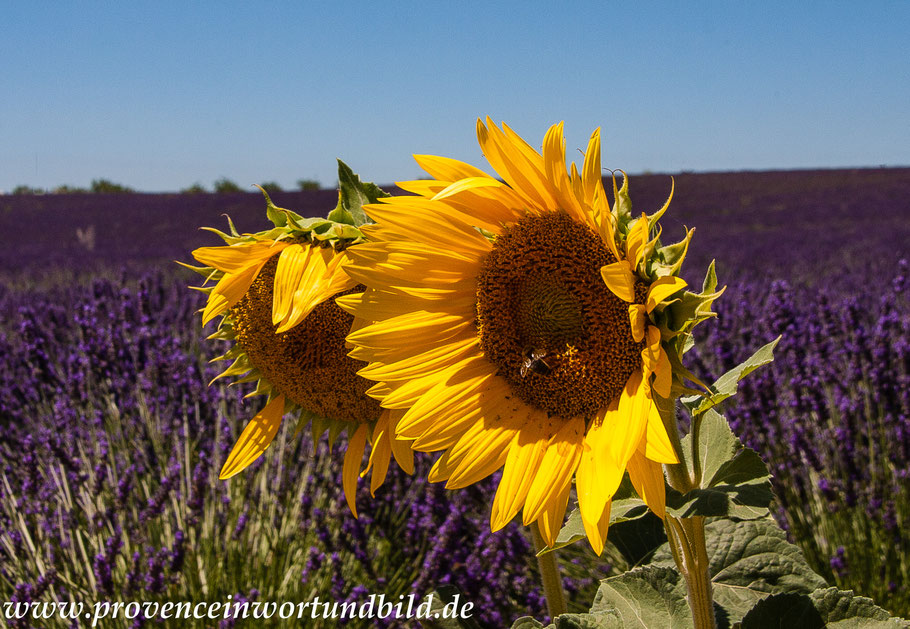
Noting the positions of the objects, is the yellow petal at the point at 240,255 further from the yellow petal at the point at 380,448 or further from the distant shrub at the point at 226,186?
the distant shrub at the point at 226,186

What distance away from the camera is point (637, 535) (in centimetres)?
149

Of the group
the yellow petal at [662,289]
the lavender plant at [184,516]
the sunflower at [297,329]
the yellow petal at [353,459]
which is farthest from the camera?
the lavender plant at [184,516]

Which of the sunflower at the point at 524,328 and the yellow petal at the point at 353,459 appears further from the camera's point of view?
the yellow petal at the point at 353,459

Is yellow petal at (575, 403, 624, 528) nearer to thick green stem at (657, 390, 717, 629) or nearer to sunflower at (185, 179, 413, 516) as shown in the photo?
thick green stem at (657, 390, 717, 629)

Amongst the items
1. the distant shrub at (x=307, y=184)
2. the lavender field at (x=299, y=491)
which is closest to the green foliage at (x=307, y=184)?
the distant shrub at (x=307, y=184)

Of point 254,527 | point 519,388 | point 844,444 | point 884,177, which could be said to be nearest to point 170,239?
point 254,527

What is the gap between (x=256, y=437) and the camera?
4.16 ft

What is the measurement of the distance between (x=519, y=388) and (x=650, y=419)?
0.23m

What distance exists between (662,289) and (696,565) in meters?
0.43

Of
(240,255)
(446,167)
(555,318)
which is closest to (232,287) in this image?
(240,255)

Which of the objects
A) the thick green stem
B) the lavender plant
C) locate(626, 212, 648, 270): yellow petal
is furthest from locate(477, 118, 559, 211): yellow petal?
the lavender plant

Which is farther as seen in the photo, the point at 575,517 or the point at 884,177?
the point at 884,177

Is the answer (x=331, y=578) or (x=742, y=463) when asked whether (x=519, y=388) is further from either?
(x=331, y=578)

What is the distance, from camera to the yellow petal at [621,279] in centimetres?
83
